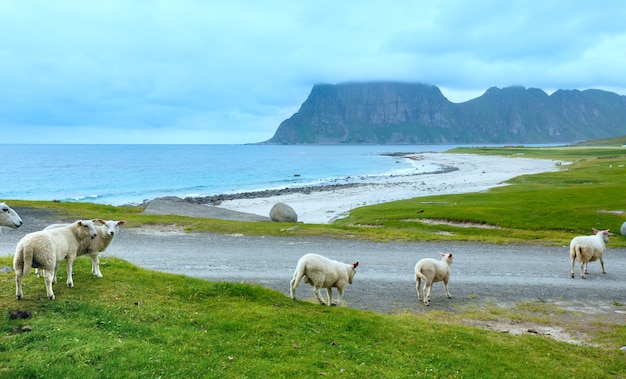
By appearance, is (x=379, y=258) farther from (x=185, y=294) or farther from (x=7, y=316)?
(x=7, y=316)

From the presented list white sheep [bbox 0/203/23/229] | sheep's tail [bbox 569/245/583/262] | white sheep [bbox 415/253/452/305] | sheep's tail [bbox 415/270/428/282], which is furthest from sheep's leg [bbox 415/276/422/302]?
white sheep [bbox 0/203/23/229]

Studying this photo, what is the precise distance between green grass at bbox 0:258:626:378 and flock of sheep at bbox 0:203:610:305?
72 centimetres

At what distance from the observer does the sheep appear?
35.3ft

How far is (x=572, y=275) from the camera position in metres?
21.5

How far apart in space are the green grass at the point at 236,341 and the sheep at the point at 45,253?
0.59 m

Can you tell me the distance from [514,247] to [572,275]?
6.52m

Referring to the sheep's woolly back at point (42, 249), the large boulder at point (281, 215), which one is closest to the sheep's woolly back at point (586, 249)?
the sheep's woolly back at point (42, 249)

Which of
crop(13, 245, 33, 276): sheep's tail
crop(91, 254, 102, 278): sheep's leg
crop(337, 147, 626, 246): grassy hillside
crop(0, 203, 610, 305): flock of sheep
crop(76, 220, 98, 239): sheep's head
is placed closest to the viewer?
crop(13, 245, 33, 276): sheep's tail

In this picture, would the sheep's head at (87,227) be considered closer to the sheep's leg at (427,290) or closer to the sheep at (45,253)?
the sheep at (45,253)

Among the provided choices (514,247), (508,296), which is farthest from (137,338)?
(514,247)

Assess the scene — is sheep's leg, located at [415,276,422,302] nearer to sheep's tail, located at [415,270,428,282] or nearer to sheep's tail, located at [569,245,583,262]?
sheep's tail, located at [415,270,428,282]

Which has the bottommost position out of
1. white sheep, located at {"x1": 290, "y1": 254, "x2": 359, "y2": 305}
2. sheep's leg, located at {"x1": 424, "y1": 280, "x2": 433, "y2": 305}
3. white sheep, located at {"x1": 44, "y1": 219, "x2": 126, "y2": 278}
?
sheep's leg, located at {"x1": 424, "y1": 280, "x2": 433, "y2": 305}

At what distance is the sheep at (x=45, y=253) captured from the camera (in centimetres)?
1076

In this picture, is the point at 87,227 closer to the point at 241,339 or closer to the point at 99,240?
the point at 99,240
